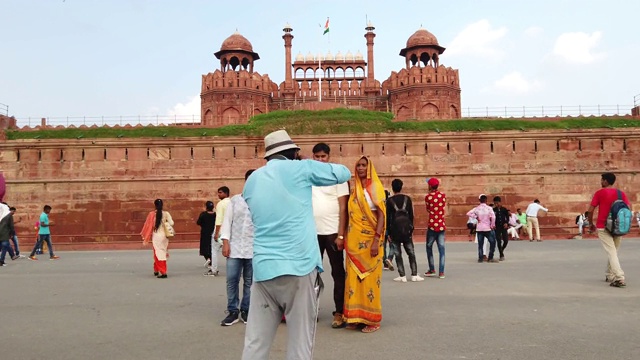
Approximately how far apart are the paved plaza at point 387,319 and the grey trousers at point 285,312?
4.07 ft

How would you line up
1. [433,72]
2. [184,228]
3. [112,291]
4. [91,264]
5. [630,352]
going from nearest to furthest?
[630,352] < [112,291] < [91,264] < [184,228] < [433,72]

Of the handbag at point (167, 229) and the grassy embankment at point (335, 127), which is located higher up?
the grassy embankment at point (335, 127)

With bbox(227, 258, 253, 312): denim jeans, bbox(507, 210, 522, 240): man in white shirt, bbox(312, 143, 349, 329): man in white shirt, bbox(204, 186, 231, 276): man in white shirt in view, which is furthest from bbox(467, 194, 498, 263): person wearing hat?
bbox(507, 210, 522, 240): man in white shirt

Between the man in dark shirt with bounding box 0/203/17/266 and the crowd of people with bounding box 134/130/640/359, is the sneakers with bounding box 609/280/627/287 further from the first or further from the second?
the man in dark shirt with bounding box 0/203/17/266

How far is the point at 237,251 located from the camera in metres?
5.67

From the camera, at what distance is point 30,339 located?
189 inches

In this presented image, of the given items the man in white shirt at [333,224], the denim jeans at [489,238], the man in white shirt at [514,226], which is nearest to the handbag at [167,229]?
the man in white shirt at [333,224]

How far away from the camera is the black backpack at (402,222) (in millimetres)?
7777

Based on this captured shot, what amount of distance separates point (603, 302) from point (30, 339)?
19.4 feet

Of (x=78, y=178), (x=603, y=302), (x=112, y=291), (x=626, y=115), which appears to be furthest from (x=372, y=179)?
(x=626, y=115)

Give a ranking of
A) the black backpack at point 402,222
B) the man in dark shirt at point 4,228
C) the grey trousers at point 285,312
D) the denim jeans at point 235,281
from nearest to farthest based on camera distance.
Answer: the grey trousers at point 285,312
the denim jeans at point 235,281
the black backpack at point 402,222
the man in dark shirt at point 4,228

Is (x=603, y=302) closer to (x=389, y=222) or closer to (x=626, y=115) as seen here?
A: (x=389, y=222)

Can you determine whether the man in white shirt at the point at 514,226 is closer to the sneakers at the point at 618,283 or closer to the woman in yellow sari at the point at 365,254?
the sneakers at the point at 618,283

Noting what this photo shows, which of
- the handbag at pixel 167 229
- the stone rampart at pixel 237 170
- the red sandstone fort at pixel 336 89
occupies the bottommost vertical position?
the handbag at pixel 167 229
